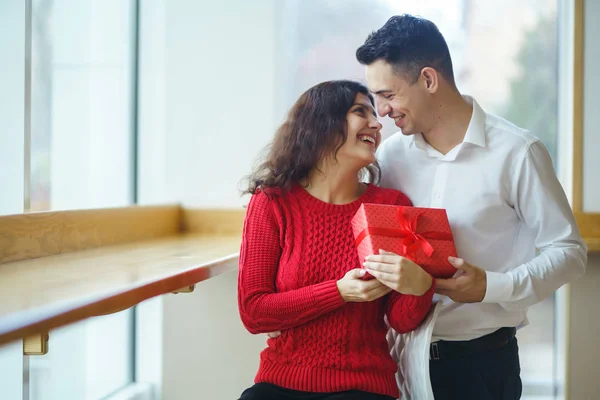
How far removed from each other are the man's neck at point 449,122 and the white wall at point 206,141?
1.15 metres

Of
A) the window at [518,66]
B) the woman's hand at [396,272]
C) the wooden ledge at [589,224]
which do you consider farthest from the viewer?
the window at [518,66]

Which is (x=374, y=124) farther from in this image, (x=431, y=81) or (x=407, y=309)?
(x=407, y=309)

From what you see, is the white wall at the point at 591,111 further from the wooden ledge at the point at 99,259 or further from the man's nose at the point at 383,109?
the wooden ledge at the point at 99,259

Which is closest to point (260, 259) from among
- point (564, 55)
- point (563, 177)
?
point (563, 177)

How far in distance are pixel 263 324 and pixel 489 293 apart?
1.91ft

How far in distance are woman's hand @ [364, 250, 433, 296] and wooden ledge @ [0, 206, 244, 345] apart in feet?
1.66

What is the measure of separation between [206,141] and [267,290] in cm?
139

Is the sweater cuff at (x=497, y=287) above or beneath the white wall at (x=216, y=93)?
beneath

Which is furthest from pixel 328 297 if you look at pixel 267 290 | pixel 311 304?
pixel 267 290

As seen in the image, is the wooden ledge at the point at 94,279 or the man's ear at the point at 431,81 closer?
the wooden ledge at the point at 94,279

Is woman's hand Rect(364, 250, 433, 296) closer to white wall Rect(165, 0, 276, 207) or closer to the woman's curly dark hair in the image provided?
the woman's curly dark hair

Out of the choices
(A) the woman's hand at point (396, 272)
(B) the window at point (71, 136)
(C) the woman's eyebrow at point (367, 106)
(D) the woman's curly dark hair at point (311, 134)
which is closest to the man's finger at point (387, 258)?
(A) the woman's hand at point (396, 272)

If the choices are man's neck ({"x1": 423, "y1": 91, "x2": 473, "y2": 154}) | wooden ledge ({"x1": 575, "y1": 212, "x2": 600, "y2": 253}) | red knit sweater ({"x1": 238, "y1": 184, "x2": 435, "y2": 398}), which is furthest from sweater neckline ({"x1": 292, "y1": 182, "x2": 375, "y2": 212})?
wooden ledge ({"x1": 575, "y1": 212, "x2": 600, "y2": 253})

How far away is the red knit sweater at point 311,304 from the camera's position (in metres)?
1.64
